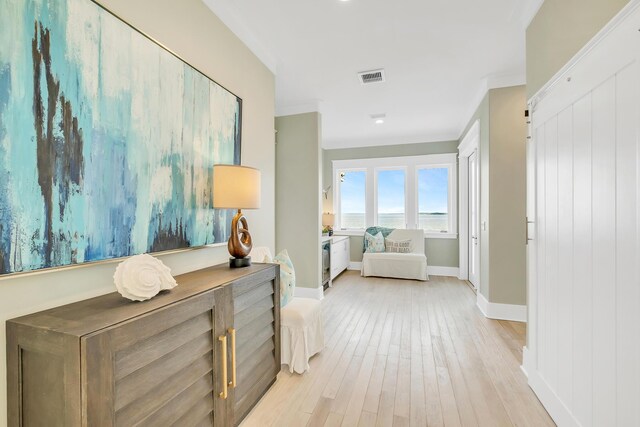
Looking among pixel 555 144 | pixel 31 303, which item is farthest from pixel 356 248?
pixel 31 303

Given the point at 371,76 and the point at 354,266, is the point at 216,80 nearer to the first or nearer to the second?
the point at 371,76

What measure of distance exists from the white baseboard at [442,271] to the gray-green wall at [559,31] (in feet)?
13.7

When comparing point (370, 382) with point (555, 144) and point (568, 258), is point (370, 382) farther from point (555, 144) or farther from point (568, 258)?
point (555, 144)

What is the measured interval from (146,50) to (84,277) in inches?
47.1

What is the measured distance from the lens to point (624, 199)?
1192 millimetres

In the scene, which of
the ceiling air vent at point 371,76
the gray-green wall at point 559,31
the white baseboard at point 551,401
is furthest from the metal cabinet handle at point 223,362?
the ceiling air vent at point 371,76

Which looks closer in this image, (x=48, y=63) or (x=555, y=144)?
(x=48, y=63)

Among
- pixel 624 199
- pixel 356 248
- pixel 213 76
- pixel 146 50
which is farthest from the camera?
pixel 356 248

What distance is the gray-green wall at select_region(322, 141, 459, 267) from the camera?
5.71m

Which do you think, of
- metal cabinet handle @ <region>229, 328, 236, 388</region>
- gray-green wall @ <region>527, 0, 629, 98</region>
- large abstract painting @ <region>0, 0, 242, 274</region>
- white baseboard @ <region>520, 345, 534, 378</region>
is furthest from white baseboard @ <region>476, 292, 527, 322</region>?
large abstract painting @ <region>0, 0, 242, 274</region>

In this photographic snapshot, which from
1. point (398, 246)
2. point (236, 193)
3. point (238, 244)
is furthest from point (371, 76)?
point (398, 246)

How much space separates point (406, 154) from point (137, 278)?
5702 millimetres

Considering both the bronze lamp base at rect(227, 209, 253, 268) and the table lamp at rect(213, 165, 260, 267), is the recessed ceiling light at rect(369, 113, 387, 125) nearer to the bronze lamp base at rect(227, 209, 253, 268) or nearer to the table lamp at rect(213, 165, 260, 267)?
the table lamp at rect(213, 165, 260, 267)

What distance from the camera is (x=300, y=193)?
13.6ft
